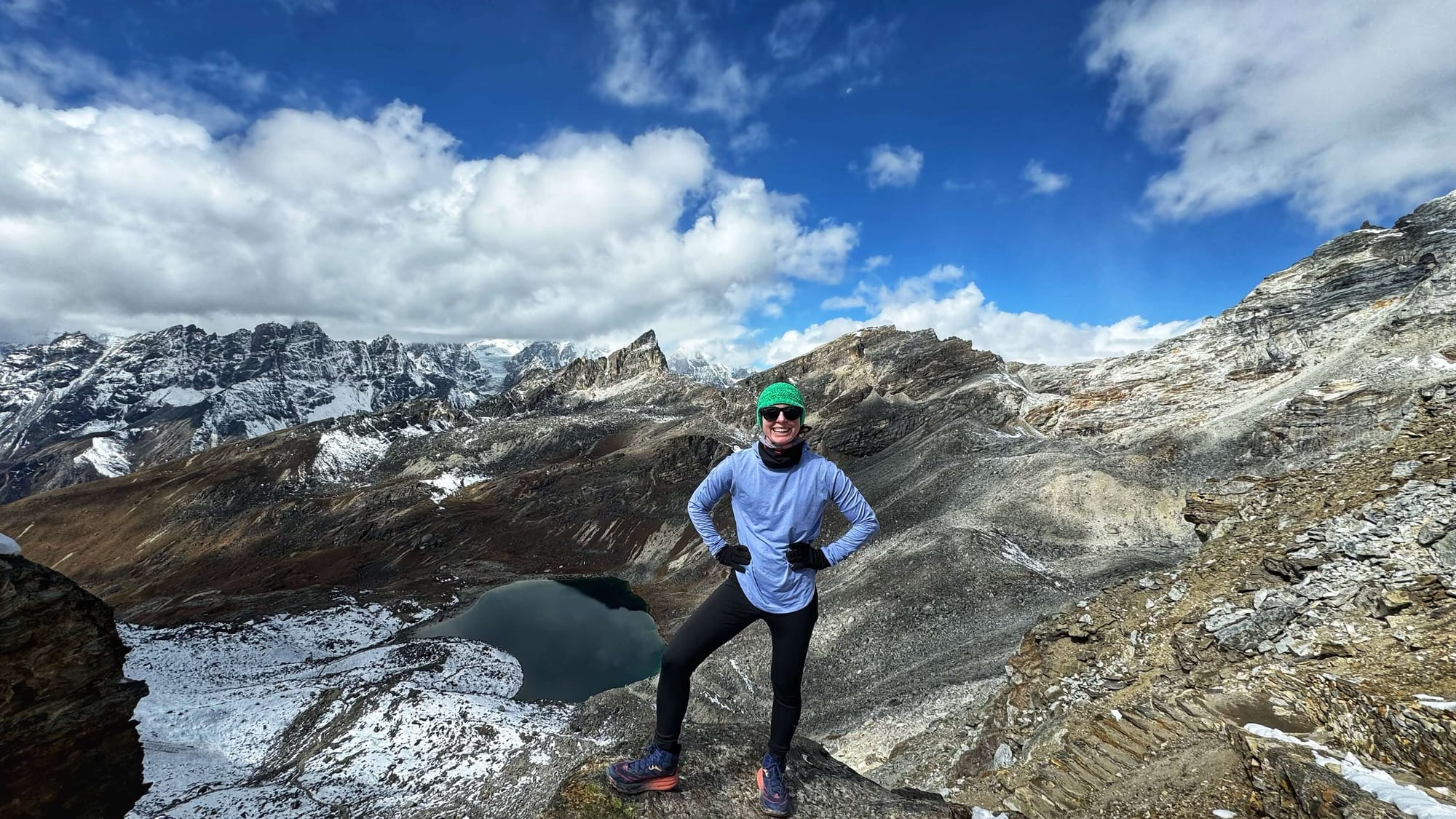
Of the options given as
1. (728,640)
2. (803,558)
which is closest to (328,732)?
(728,640)

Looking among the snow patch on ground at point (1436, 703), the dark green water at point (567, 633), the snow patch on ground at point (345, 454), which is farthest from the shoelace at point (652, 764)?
the snow patch on ground at point (345, 454)

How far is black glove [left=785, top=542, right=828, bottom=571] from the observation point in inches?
255

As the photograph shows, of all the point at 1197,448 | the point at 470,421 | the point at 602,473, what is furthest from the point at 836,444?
the point at 470,421

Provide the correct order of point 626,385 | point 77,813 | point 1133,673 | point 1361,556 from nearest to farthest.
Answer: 1. point 1361,556
2. point 1133,673
3. point 77,813
4. point 626,385

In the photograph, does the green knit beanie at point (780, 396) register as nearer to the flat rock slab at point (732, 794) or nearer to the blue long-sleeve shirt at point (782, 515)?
the blue long-sleeve shirt at point (782, 515)

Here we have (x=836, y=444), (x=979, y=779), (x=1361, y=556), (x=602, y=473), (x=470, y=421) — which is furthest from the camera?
(x=470, y=421)

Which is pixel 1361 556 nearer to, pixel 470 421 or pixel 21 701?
pixel 21 701

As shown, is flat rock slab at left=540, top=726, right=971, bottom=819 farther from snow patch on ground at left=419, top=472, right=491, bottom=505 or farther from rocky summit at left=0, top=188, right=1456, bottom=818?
Answer: snow patch on ground at left=419, top=472, right=491, bottom=505

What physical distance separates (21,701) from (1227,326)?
10595 cm

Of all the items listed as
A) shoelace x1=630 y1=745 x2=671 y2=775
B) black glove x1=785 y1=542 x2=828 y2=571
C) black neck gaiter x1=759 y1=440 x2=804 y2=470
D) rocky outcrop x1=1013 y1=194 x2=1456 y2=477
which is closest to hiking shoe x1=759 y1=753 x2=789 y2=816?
shoelace x1=630 y1=745 x2=671 y2=775

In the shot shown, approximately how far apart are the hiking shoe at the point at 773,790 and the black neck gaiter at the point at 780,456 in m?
3.81

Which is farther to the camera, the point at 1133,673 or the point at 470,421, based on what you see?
the point at 470,421

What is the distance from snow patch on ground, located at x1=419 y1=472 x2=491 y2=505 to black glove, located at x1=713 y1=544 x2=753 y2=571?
4476 inches

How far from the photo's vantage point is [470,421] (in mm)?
156375
